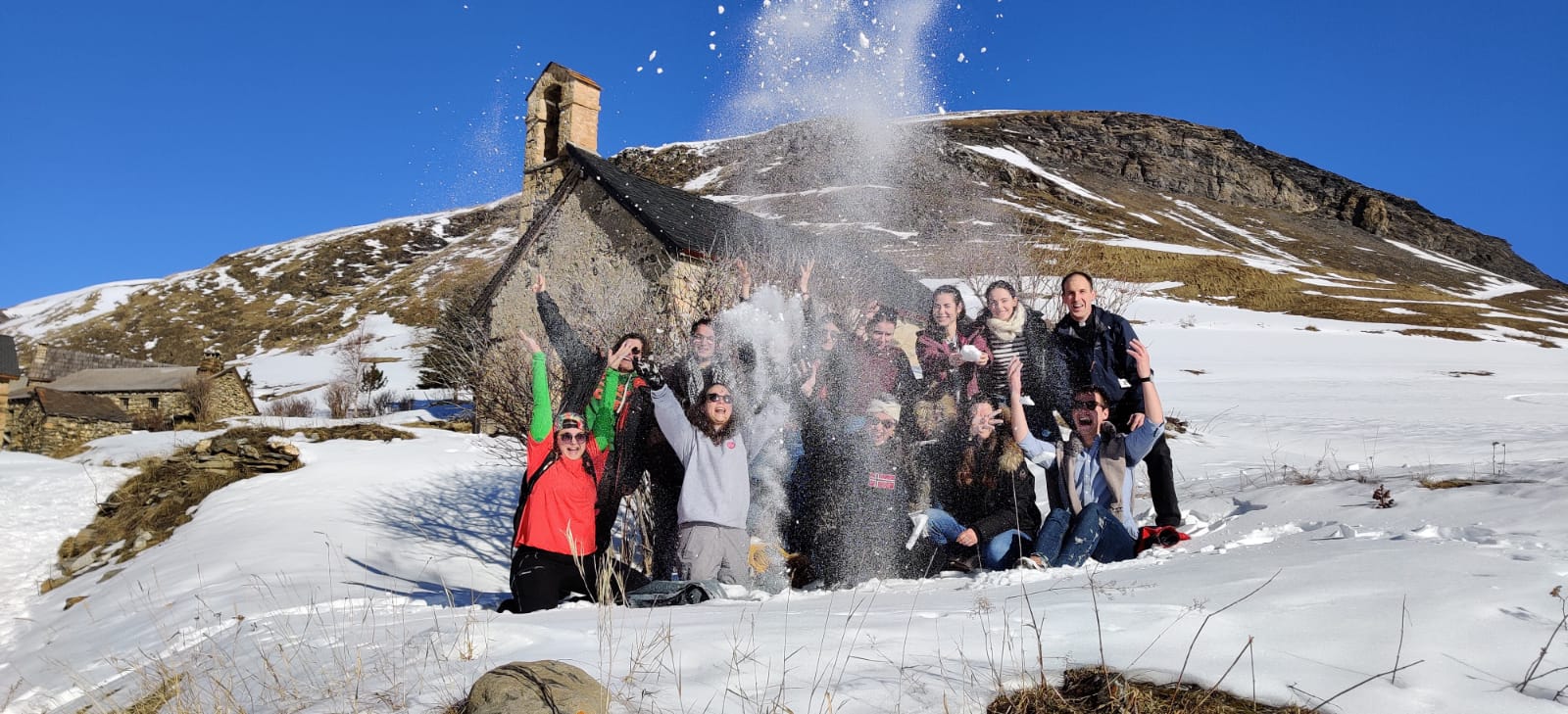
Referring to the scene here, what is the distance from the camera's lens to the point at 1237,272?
53.9 m

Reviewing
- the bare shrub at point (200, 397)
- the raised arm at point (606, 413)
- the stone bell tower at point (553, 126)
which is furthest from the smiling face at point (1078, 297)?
the bare shrub at point (200, 397)

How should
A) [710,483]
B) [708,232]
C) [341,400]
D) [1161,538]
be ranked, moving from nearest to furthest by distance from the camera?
1. [1161,538]
2. [710,483]
3. [708,232]
4. [341,400]

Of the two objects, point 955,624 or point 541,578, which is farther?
point 541,578

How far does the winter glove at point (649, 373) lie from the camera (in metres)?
4.70

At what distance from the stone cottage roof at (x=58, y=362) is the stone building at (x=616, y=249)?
36.9m

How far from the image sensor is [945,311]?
17.0 ft

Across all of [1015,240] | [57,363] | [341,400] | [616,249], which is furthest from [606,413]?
[57,363]

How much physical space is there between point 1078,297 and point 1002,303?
1.56ft

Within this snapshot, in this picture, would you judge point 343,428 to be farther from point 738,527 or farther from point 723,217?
point 738,527

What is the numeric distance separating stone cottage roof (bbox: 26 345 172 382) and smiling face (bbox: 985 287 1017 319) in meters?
48.9

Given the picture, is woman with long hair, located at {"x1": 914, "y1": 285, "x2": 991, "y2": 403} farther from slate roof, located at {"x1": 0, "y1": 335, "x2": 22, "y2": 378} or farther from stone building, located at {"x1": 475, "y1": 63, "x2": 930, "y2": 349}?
slate roof, located at {"x1": 0, "y1": 335, "x2": 22, "y2": 378}

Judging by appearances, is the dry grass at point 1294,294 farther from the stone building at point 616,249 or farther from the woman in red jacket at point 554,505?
the woman in red jacket at point 554,505

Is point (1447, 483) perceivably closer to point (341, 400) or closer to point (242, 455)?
point (242, 455)

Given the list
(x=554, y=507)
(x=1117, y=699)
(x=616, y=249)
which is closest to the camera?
(x=1117, y=699)
